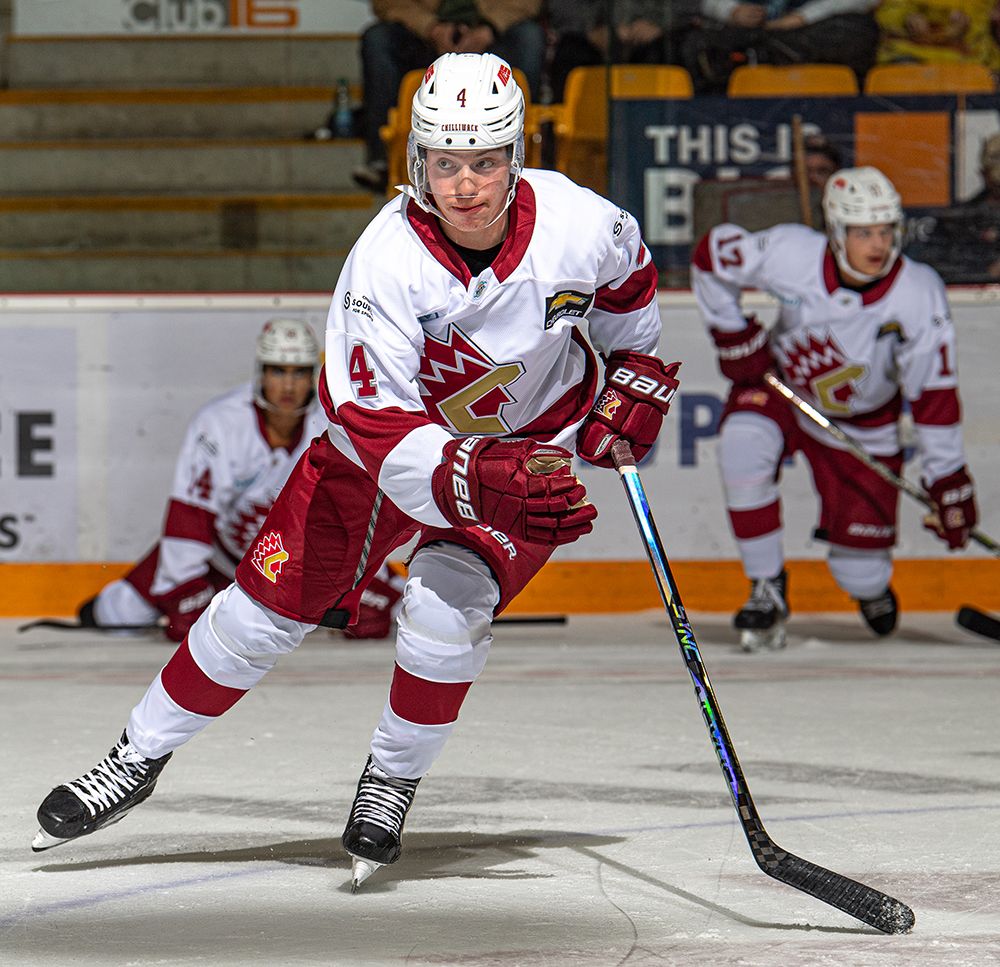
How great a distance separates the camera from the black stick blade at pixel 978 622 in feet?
16.6

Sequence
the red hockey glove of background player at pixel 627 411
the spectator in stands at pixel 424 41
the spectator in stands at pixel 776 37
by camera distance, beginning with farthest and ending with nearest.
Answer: the spectator in stands at pixel 424 41 → the spectator in stands at pixel 776 37 → the red hockey glove of background player at pixel 627 411

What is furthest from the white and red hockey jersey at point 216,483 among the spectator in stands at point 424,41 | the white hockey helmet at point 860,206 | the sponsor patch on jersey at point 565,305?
the sponsor patch on jersey at point 565,305

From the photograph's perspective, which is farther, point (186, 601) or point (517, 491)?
point (186, 601)

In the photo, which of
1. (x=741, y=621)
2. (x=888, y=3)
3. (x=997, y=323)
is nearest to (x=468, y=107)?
(x=741, y=621)

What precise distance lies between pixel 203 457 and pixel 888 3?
9.04 ft

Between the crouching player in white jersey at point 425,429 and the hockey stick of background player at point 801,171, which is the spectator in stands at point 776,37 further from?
the crouching player in white jersey at point 425,429

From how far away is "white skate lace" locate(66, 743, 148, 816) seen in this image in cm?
258

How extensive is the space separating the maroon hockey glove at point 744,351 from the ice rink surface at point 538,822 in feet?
2.60

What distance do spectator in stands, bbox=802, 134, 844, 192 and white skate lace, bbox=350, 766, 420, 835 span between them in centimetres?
371

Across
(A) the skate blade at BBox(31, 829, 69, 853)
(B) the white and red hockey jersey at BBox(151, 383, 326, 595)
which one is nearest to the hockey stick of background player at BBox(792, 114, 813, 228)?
(B) the white and red hockey jersey at BBox(151, 383, 326, 595)

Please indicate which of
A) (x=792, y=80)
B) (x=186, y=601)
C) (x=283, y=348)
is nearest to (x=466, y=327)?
(x=283, y=348)

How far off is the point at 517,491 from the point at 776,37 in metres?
4.08

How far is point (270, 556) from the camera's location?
2566 millimetres

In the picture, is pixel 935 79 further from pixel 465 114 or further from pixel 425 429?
pixel 425 429
